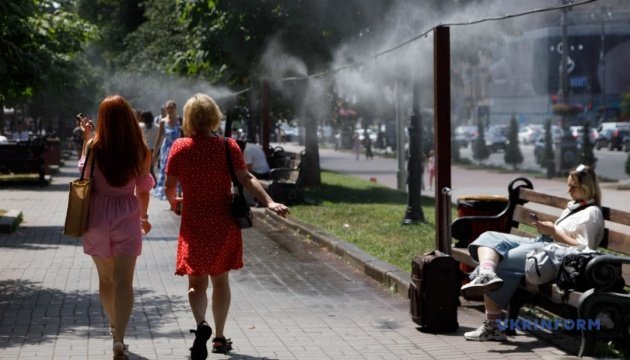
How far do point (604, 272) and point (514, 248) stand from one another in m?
1.03

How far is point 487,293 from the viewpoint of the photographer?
751 cm

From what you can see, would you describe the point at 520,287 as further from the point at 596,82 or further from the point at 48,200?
the point at 596,82

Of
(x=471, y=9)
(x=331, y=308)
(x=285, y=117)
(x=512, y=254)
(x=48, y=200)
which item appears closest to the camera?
(x=512, y=254)

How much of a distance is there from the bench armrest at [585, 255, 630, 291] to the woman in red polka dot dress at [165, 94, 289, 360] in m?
1.89

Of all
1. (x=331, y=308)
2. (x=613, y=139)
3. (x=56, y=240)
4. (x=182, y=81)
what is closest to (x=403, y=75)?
(x=56, y=240)

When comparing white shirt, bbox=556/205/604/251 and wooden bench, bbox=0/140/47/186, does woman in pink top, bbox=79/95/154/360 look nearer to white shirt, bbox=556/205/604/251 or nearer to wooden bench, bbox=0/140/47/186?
white shirt, bbox=556/205/604/251

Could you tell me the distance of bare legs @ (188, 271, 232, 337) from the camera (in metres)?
7.18

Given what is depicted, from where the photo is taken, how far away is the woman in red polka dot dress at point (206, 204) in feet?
23.2

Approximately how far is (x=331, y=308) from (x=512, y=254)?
2.05m

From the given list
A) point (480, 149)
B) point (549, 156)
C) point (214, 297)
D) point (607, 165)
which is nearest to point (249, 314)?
point (214, 297)

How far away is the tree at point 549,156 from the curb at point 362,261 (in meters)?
21.2

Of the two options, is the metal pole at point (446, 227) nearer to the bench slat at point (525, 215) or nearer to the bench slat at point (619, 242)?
the bench slat at point (525, 215)

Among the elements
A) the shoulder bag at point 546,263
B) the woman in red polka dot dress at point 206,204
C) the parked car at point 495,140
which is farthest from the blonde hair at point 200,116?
the parked car at point 495,140

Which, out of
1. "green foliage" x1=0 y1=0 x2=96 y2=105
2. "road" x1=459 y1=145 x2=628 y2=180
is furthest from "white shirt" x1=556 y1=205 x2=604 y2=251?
"road" x1=459 y1=145 x2=628 y2=180
